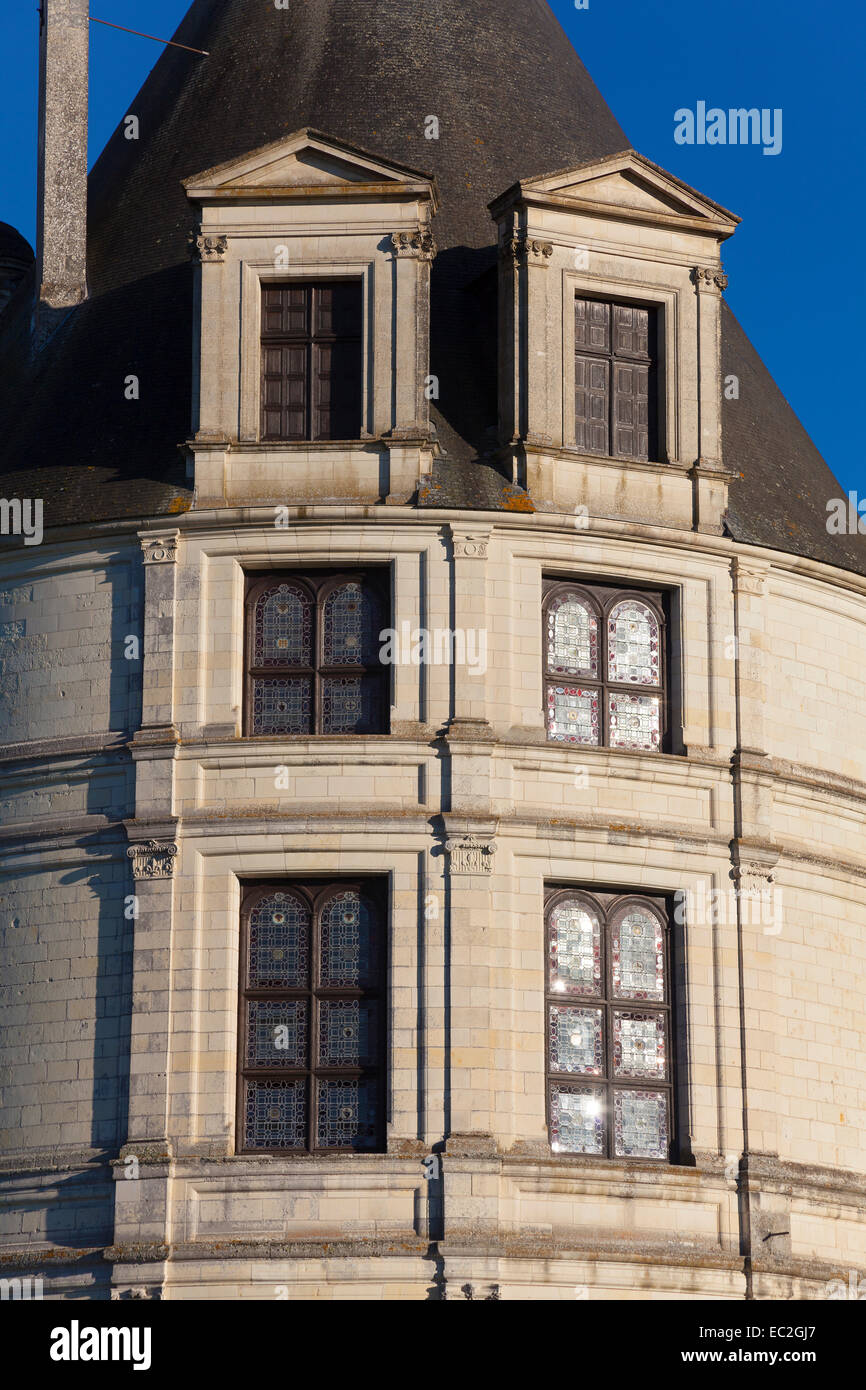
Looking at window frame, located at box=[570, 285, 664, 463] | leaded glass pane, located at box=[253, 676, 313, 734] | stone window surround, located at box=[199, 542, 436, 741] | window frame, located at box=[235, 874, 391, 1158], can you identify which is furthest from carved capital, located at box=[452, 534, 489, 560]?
window frame, located at box=[235, 874, 391, 1158]

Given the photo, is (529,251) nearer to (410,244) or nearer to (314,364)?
(410,244)

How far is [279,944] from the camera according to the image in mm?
29984

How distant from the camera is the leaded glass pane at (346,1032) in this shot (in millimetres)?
29500

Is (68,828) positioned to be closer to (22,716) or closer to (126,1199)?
(22,716)

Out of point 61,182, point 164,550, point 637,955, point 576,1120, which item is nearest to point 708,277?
point 164,550

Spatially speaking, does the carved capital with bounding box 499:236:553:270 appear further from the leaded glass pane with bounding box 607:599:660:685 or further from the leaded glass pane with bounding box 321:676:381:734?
the leaded glass pane with bounding box 321:676:381:734

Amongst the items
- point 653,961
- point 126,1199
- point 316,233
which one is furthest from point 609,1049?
point 316,233

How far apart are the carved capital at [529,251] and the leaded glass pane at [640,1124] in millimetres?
10482

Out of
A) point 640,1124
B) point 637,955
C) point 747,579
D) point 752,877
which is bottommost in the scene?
point 640,1124

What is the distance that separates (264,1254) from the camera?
28469mm

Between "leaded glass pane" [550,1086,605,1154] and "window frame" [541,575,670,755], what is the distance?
14.0 feet

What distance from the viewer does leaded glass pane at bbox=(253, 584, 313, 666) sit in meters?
31.0

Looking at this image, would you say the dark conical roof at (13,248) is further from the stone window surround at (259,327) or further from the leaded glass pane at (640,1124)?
the leaded glass pane at (640,1124)

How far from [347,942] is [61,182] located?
12.0m
